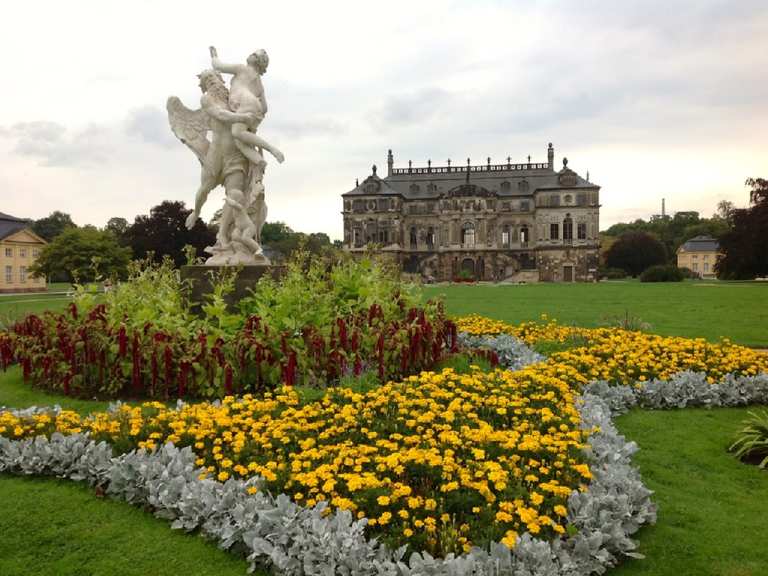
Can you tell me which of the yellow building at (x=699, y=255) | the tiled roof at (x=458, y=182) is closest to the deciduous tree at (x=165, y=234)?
the tiled roof at (x=458, y=182)

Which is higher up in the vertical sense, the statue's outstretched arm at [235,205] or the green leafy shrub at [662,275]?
the statue's outstretched arm at [235,205]

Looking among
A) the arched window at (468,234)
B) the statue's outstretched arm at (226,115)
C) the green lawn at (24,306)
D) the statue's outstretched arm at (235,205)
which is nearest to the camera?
the statue's outstretched arm at (226,115)

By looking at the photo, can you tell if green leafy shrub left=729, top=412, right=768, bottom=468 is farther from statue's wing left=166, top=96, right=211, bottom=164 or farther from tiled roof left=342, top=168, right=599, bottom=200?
tiled roof left=342, top=168, right=599, bottom=200

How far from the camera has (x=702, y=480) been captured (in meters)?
5.28

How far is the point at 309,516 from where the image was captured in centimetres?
385

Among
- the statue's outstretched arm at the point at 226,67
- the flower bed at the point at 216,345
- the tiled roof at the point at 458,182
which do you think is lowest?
the flower bed at the point at 216,345

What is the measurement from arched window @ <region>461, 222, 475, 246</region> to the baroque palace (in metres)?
0.13

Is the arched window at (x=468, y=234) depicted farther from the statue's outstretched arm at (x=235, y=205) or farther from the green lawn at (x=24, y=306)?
the statue's outstretched arm at (x=235, y=205)

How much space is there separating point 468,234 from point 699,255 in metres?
45.1

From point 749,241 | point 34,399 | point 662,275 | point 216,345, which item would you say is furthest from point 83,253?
point 749,241

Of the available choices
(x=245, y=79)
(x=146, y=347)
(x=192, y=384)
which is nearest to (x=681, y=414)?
(x=192, y=384)

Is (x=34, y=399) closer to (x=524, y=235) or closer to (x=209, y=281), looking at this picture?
(x=209, y=281)

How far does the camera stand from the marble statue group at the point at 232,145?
10477 mm

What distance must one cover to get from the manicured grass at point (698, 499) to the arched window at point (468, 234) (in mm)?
70724
